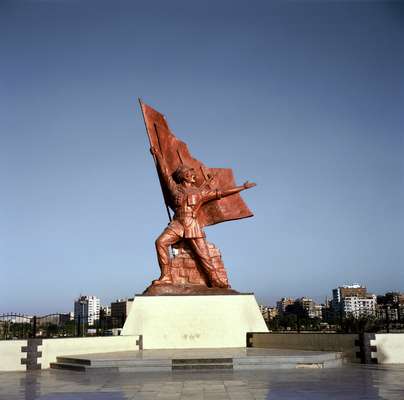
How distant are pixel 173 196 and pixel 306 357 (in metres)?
6.23

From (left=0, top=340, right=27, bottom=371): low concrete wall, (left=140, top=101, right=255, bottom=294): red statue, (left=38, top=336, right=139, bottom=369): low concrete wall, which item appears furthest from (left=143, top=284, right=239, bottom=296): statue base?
(left=0, top=340, right=27, bottom=371): low concrete wall

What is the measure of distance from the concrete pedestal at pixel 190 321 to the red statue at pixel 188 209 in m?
0.34

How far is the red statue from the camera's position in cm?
1243

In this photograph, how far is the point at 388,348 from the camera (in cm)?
862

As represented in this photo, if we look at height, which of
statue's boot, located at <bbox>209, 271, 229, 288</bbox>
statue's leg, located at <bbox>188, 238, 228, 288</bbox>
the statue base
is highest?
statue's leg, located at <bbox>188, 238, 228, 288</bbox>

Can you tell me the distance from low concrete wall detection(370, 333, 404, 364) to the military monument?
12.7ft

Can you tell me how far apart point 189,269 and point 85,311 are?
2146cm

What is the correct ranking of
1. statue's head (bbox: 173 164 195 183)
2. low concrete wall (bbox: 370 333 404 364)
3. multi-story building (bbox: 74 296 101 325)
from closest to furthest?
low concrete wall (bbox: 370 333 404 364), multi-story building (bbox: 74 296 101 325), statue's head (bbox: 173 164 195 183)

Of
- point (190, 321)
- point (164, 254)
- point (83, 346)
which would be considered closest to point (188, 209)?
point (164, 254)

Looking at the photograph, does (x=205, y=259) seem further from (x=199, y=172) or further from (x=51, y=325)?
(x=51, y=325)

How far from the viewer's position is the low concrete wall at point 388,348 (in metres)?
8.54

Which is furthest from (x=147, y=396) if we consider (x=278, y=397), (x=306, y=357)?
(x=306, y=357)

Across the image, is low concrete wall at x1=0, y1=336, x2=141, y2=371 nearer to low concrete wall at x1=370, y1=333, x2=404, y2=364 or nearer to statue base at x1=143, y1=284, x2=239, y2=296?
statue base at x1=143, y1=284, x2=239, y2=296

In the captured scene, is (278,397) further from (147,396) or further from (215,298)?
(215,298)
